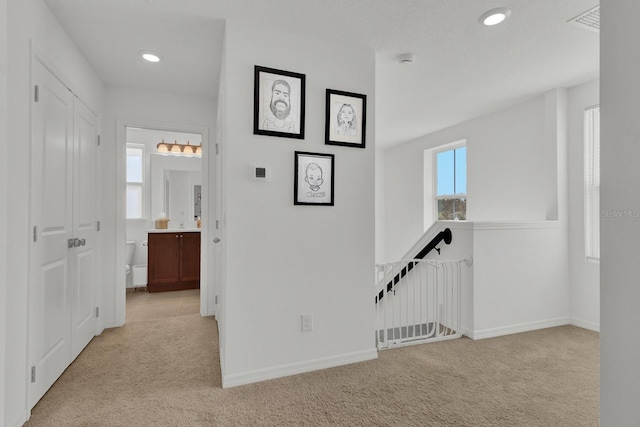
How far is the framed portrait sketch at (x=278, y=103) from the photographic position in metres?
2.22

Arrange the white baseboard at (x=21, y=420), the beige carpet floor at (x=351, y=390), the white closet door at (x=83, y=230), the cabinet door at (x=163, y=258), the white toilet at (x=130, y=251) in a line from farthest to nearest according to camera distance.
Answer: the white toilet at (x=130, y=251) < the cabinet door at (x=163, y=258) < the white closet door at (x=83, y=230) < the beige carpet floor at (x=351, y=390) < the white baseboard at (x=21, y=420)

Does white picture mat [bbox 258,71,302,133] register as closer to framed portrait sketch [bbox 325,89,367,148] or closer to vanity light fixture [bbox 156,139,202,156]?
framed portrait sketch [bbox 325,89,367,148]

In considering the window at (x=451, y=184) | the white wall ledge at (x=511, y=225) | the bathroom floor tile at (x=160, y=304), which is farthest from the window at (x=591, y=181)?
the bathroom floor tile at (x=160, y=304)

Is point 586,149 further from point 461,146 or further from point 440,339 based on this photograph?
point 440,339

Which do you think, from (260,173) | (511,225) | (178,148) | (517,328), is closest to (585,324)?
(517,328)

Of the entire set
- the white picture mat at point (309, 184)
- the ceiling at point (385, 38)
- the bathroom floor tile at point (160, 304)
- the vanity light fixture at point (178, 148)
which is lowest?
the bathroom floor tile at point (160, 304)

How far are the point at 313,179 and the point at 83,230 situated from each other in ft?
6.48

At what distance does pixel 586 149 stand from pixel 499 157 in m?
0.92

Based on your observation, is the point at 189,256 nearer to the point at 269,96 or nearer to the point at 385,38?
the point at 269,96

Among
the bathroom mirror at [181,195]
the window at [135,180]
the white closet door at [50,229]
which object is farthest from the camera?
the bathroom mirror at [181,195]

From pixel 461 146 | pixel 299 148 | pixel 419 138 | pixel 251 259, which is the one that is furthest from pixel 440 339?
pixel 419 138

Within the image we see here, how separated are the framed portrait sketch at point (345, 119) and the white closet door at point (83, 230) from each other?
6.47 feet

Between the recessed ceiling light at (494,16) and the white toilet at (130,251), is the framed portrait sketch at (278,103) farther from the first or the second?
the white toilet at (130,251)

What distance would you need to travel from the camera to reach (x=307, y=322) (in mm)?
2340
